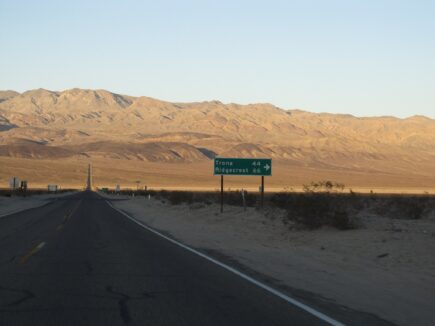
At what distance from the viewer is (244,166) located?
3691 cm

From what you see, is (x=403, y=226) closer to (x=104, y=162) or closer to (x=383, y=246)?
(x=383, y=246)

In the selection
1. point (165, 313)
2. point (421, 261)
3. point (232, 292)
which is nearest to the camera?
point (165, 313)

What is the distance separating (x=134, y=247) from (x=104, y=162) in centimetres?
16982

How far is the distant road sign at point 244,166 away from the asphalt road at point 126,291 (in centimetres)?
1866

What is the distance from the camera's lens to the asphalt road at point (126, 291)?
867 centimetres

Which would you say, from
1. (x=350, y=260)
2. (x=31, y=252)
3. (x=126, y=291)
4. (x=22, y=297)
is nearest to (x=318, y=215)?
(x=350, y=260)

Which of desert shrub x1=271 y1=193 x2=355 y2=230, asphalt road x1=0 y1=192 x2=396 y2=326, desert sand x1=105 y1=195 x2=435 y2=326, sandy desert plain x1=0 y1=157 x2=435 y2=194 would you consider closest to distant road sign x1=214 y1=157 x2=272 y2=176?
desert sand x1=105 y1=195 x2=435 y2=326

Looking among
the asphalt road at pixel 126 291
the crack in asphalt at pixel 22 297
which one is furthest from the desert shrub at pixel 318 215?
the crack in asphalt at pixel 22 297

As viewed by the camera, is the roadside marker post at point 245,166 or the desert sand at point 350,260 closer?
the desert sand at point 350,260

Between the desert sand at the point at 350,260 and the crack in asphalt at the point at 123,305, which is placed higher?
the desert sand at the point at 350,260

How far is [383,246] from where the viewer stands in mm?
16844

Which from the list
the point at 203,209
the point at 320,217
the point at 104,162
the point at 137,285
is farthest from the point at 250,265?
the point at 104,162

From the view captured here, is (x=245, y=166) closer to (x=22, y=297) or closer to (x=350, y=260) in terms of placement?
(x=350, y=260)

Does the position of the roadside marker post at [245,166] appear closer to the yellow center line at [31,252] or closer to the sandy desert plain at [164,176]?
the yellow center line at [31,252]
